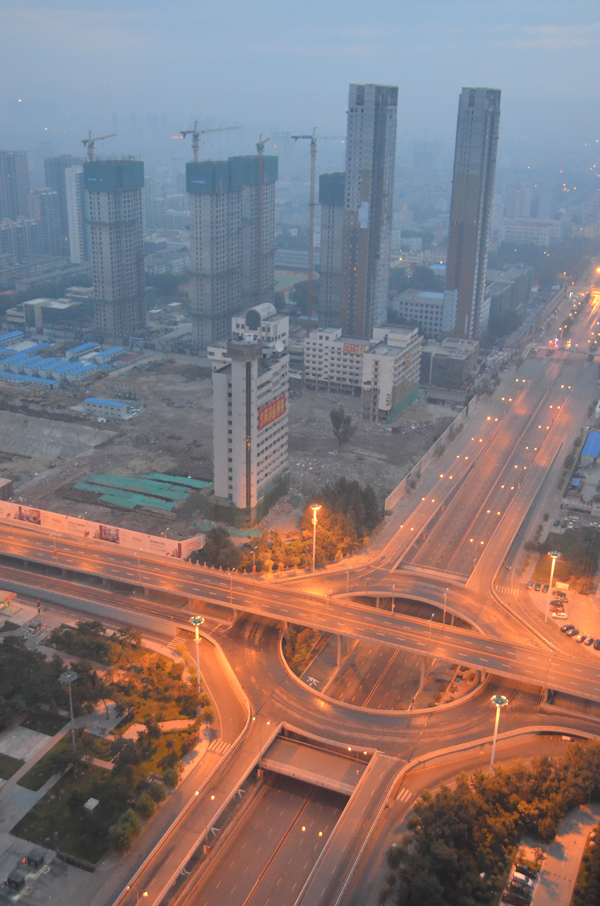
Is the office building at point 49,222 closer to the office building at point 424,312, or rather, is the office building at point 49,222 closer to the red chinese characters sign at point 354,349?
the office building at point 424,312

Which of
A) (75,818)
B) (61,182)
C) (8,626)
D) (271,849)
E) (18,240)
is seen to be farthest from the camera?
(61,182)

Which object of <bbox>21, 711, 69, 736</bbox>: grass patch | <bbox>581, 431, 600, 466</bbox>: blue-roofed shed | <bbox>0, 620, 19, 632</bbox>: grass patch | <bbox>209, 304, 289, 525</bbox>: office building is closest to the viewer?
<bbox>21, 711, 69, 736</bbox>: grass patch

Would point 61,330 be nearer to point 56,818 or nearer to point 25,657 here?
point 25,657

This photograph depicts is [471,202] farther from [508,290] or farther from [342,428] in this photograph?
[342,428]

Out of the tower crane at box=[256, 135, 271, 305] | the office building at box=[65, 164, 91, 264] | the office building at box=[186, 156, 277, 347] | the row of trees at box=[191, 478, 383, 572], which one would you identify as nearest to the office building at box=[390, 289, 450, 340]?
the tower crane at box=[256, 135, 271, 305]

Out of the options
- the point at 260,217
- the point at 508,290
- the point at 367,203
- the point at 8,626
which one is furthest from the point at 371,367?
the point at 508,290

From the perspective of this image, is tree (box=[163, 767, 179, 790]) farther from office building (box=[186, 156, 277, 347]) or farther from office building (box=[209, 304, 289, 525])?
office building (box=[186, 156, 277, 347])
